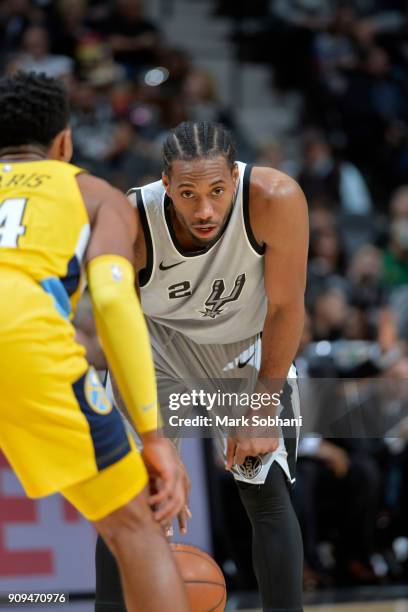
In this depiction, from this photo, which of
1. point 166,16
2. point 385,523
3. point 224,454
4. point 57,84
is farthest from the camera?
point 166,16

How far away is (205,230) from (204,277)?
318 mm

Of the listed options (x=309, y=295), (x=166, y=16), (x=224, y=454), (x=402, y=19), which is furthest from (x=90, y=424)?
(x=402, y=19)

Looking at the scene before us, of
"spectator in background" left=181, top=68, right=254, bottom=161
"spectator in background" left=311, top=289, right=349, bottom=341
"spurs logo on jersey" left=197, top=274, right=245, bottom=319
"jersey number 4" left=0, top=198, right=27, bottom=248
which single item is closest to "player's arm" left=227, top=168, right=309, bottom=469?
"spurs logo on jersey" left=197, top=274, right=245, bottom=319

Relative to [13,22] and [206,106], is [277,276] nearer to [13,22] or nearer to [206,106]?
[206,106]

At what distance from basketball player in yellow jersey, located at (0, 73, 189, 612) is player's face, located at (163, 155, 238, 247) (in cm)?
49

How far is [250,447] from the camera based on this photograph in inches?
152

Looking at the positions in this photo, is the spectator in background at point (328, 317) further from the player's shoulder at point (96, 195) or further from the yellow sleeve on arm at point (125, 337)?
the yellow sleeve on arm at point (125, 337)

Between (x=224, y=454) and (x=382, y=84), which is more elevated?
(x=382, y=84)

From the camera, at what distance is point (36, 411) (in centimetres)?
293

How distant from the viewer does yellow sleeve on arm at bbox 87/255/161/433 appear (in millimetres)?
2990

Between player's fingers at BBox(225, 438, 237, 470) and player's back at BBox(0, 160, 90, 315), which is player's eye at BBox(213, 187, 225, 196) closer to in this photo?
player's back at BBox(0, 160, 90, 315)

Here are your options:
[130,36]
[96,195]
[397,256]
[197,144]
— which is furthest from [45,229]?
[130,36]

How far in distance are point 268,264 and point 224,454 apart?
817 millimetres

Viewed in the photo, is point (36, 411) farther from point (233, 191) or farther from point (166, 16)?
point (166, 16)
